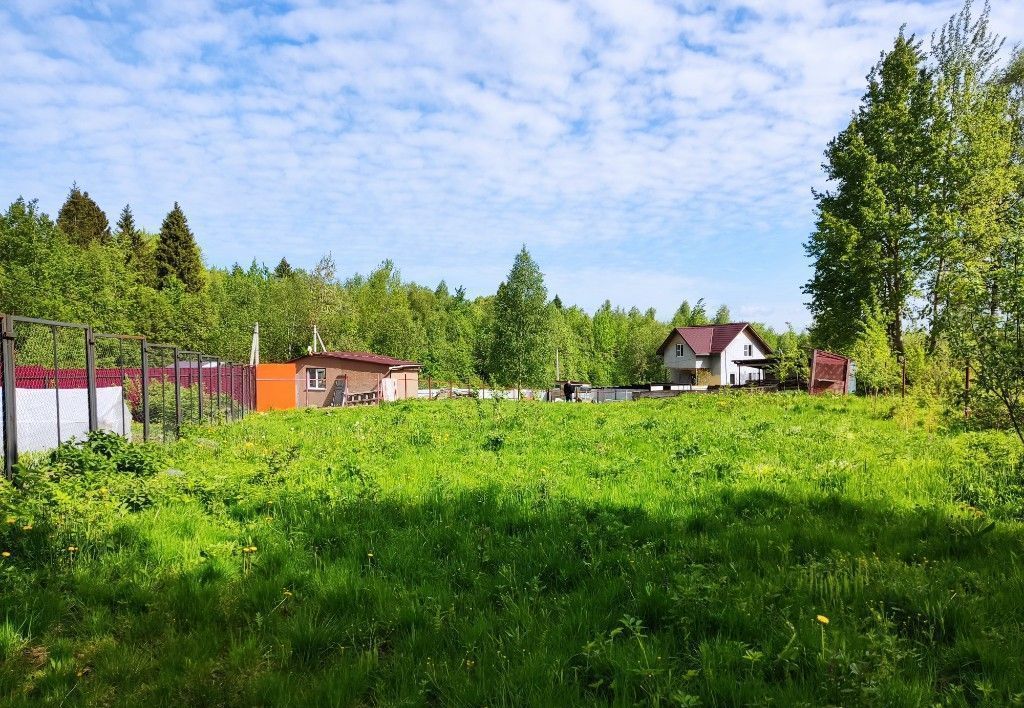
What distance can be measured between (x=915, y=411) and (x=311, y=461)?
12123mm

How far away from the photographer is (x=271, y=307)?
162 feet

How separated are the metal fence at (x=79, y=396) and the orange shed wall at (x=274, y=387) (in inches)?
403

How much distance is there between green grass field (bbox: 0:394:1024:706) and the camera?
279cm

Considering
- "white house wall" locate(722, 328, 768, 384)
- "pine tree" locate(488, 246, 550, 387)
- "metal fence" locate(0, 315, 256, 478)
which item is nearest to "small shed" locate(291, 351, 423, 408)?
"pine tree" locate(488, 246, 550, 387)

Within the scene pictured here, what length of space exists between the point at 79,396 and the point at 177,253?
5469cm

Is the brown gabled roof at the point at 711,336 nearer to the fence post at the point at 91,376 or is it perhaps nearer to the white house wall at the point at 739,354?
the white house wall at the point at 739,354

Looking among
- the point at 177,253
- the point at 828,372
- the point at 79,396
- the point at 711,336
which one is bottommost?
the point at 828,372

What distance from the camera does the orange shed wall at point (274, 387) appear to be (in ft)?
104

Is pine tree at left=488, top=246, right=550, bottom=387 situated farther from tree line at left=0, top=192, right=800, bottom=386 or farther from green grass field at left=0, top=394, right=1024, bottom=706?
green grass field at left=0, top=394, right=1024, bottom=706

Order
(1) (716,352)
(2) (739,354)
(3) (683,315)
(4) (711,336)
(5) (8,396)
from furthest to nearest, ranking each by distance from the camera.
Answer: (3) (683,315) < (4) (711,336) < (2) (739,354) < (1) (716,352) < (5) (8,396)

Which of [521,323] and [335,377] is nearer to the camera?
[335,377]

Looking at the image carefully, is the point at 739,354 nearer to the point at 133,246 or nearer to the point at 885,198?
the point at 885,198

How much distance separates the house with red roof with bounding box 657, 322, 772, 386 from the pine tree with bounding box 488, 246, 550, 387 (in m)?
20.2

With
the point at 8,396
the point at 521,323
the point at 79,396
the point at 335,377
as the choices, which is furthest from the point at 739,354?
the point at 8,396
